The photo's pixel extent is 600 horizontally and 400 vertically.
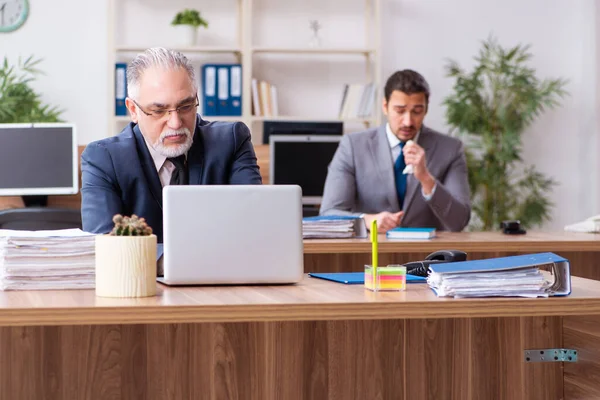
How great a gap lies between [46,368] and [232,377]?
0.35 m

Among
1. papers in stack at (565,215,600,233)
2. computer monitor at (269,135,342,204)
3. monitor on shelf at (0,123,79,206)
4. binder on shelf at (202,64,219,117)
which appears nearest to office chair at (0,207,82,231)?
monitor on shelf at (0,123,79,206)

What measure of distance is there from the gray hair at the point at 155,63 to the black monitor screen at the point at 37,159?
280 cm

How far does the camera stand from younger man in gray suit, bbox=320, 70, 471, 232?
3.74m

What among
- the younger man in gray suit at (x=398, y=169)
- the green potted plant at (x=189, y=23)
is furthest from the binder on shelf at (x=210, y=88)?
the younger man in gray suit at (x=398, y=169)

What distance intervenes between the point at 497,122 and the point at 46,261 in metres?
4.72

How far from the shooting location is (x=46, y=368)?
5.52 feet

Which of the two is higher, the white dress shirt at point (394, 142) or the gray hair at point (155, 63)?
the gray hair at point (155, 63)

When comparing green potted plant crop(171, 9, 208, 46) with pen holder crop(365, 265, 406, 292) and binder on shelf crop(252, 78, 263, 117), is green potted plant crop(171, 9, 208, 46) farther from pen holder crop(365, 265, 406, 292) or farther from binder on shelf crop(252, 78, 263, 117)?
pen holder crop(365, 265, 406, 292)

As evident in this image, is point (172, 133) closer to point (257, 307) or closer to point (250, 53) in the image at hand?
point (257, 307)

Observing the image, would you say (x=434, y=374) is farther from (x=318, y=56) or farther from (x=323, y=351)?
(x=318, y=56)

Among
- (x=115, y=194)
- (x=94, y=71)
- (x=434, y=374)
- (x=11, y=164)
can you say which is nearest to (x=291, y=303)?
(x=434, y=374)

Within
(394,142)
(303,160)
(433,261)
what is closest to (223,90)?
(303,160)

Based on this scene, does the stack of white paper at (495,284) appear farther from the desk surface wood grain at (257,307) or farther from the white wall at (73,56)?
the white wall at (73,56)

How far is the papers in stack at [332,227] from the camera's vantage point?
3064mm
